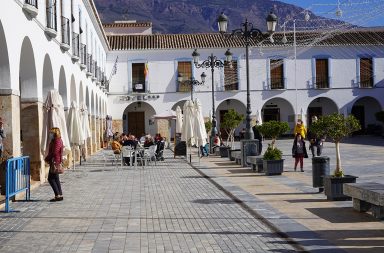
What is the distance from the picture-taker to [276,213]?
28.1 ft

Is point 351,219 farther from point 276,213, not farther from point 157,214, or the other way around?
point 157,214

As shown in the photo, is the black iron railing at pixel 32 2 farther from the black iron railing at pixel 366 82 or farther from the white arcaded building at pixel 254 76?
the black iron railing at pixel 366 82

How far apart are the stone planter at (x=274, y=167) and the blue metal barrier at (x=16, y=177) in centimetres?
625

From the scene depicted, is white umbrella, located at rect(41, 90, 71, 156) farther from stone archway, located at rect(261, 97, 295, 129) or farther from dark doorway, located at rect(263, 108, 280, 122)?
dark doorway, located at rect(263, 108, 280, 122)

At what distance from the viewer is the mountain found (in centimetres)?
15612

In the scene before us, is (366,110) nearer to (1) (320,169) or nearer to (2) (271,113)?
(2) (271,113)

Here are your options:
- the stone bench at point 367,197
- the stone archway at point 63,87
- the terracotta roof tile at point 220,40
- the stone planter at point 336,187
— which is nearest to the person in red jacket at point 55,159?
the stone planter at point 336,187

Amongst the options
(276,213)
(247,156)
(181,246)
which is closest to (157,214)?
(276,213)

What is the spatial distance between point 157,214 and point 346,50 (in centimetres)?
3599

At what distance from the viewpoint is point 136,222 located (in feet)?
26.6

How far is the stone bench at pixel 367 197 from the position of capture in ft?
24.7

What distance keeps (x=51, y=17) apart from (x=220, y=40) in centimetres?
2797

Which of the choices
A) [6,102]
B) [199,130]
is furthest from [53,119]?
[199,130]

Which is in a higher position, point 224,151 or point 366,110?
point 366,110
